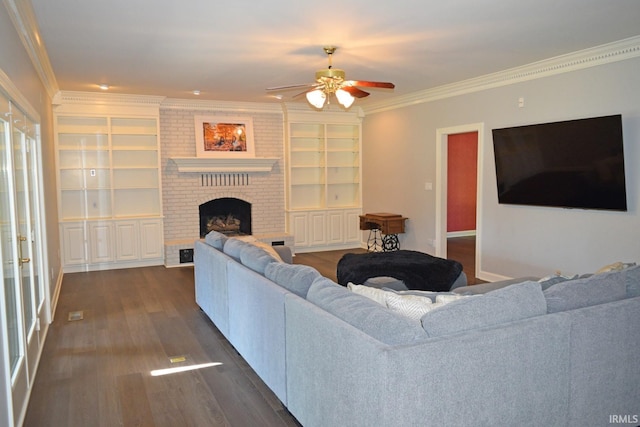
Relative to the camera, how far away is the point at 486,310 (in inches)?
88.5

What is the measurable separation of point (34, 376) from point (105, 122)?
5016 millimetres

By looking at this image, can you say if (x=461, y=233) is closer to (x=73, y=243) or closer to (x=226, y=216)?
(x=226, y=216)

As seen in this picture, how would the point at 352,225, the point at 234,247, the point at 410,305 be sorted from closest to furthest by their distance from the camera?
the point at 410,305 < the point at 234,247 < the point at 352,225

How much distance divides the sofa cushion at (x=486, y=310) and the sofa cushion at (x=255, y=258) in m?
1.63

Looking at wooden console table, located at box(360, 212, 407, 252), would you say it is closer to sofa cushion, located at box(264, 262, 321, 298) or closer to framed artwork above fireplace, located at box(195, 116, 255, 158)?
framed artwork above fireplace, located at box(195, 116, 255, 158)

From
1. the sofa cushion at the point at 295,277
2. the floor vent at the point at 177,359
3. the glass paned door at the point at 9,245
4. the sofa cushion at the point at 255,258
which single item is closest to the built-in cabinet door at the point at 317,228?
the sofa cushion at the point at 255,258

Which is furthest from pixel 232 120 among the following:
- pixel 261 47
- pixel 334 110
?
pixel 261 47

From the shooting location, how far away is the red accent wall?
10.1m

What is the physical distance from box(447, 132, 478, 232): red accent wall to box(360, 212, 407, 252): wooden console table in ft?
7.68

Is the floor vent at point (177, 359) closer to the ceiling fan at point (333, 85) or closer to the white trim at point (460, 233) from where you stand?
the ceiling fan at point (333, 85)

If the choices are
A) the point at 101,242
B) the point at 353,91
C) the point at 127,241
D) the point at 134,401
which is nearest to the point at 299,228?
the point at 127,241

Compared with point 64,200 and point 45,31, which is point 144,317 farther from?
point 64,200

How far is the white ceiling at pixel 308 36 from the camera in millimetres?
3623

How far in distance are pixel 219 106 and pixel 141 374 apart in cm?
557
